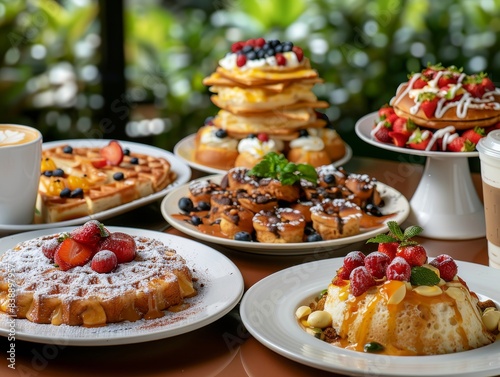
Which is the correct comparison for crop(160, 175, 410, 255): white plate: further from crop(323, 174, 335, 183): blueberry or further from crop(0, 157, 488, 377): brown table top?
crop(0, 157, 488, 377): brown table top

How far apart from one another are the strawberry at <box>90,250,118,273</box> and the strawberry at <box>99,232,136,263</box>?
1.4 inches

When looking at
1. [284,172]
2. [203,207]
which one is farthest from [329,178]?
[203,207]

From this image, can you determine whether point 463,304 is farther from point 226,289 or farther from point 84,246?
point 84,246

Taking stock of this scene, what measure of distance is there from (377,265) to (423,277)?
9 centimetres

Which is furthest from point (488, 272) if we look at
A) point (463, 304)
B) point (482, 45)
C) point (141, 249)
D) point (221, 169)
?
point (482, 45)

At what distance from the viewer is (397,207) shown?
2299 mm

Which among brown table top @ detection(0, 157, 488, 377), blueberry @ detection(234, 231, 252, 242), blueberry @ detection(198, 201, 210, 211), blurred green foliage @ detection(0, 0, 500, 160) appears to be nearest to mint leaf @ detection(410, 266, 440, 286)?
brown table top @ detection(0, 157, 488, 377)

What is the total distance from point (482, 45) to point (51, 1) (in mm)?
2178

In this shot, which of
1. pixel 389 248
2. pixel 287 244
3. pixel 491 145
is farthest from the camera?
pixel 287 244

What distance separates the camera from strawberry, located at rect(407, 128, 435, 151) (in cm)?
219

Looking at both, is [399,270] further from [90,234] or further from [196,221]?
[196,221]

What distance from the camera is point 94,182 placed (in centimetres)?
248

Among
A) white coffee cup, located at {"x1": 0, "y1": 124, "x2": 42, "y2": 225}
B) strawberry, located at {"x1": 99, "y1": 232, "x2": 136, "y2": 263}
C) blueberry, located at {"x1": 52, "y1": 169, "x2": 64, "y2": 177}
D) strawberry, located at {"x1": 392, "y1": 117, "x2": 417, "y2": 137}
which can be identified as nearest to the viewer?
strawberry, located at {"x1": 99, "y1": 232, "x2": 136, "y2": 263}

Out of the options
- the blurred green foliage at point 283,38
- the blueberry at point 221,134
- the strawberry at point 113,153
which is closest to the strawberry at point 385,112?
the blueberry at point 221,134
